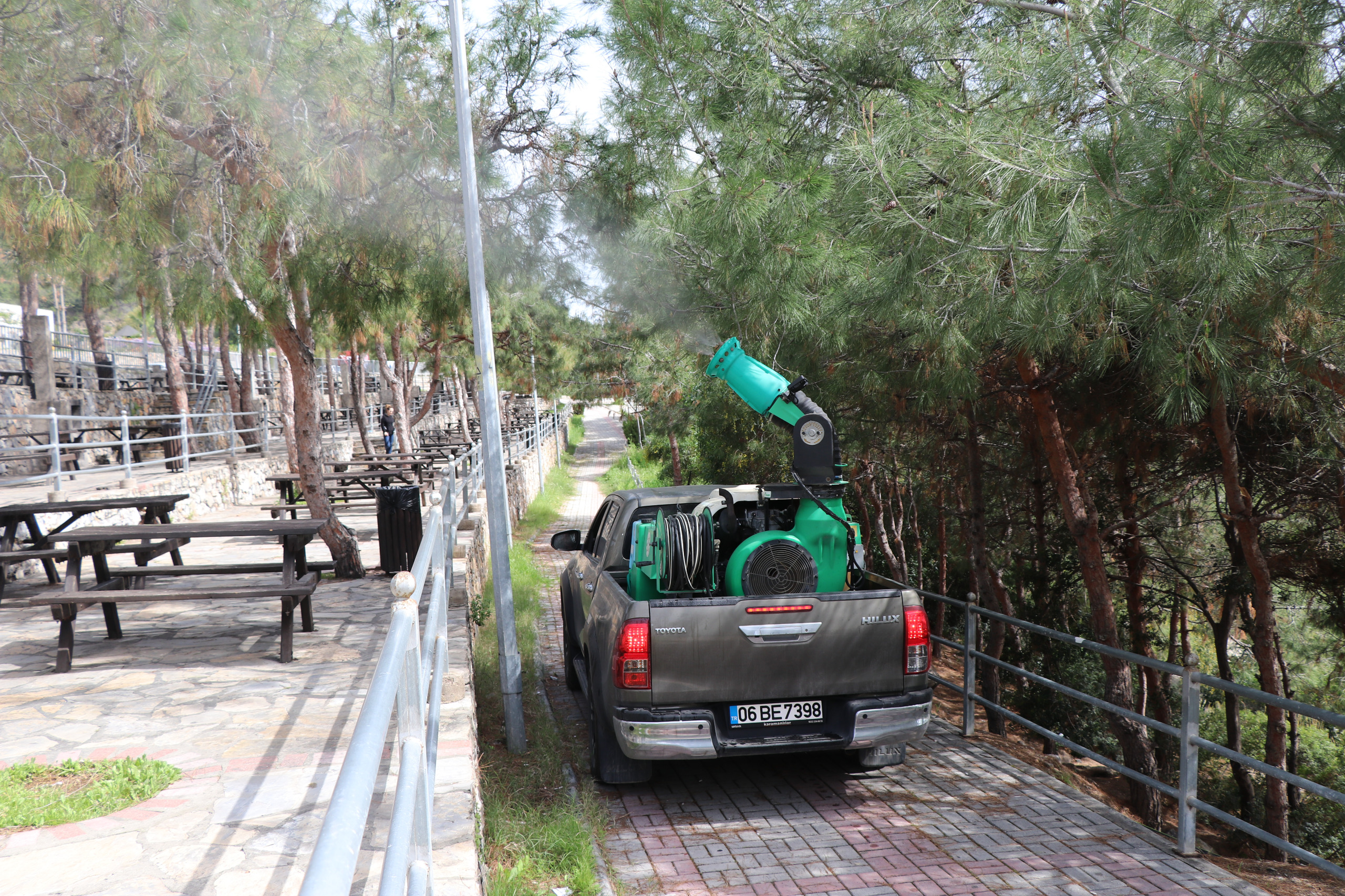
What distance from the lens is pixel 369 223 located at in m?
8.16

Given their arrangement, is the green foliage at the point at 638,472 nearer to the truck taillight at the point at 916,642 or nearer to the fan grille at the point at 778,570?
the fan grille at the point at 778,570

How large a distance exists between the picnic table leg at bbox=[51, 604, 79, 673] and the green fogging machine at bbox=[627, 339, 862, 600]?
141 inches

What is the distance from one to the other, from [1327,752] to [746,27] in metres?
20.8

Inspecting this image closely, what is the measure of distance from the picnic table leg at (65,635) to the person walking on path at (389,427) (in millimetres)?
19933

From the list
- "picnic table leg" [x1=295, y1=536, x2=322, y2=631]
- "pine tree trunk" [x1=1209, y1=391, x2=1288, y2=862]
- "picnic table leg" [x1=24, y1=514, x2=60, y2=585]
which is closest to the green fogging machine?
"picnic table leg" [x1=295, y1=536, x2=322, y2=631]

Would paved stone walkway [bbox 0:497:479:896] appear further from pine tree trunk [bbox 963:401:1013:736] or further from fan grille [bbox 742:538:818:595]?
pine tree trunk [bbox 963:401:1013:736]

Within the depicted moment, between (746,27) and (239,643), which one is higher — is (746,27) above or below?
above

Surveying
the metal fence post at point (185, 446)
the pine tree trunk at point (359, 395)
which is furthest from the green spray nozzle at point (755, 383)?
the pine tree trunk at point (359, 395)

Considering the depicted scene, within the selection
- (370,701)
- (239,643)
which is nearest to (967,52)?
(370,701)

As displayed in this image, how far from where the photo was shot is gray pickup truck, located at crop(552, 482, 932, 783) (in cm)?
478

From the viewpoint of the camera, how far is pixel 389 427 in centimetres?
2706

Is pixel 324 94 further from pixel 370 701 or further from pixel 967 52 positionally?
pixel 370 701

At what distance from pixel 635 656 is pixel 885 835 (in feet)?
5.41

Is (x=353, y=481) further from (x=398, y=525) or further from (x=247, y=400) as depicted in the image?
(x=247, y=400)
